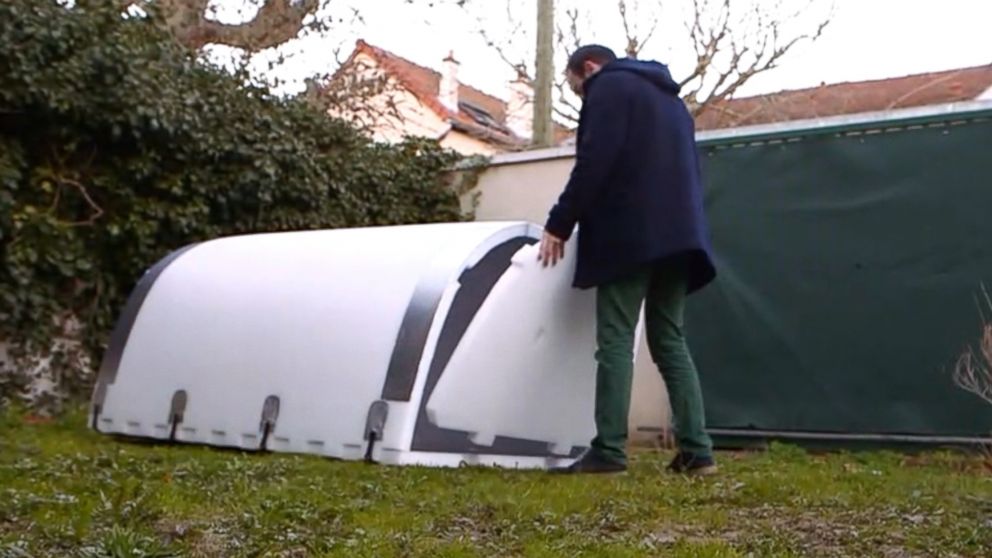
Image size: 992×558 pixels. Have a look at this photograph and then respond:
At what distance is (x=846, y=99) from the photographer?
2445cm

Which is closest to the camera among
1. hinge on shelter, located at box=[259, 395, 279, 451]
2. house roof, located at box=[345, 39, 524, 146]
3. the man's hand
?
the man's hand

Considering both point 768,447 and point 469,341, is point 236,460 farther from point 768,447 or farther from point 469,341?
point 768,447

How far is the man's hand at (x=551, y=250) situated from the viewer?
4527 millimetres

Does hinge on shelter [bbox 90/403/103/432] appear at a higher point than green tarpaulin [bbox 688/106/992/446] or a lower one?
lower

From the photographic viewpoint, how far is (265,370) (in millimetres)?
4914

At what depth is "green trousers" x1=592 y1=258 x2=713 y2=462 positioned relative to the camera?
169 inches

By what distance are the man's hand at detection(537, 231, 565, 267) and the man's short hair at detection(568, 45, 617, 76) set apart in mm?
668

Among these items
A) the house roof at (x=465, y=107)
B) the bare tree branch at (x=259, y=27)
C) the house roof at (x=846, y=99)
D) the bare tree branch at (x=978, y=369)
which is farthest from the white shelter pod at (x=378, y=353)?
the house roof at (x=846, y=99)

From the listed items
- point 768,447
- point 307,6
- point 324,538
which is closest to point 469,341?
point 324,538

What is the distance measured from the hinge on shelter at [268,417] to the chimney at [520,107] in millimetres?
12537

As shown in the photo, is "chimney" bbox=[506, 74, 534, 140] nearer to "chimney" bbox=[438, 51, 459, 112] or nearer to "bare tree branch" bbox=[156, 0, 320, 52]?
"chimney" bbox=[438, 51, 459, 112]

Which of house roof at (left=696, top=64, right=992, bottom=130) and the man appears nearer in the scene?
the man

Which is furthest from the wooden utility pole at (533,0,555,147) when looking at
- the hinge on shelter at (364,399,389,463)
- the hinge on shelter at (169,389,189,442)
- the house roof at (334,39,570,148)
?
the hinge on shelter at (364,399,389,463)

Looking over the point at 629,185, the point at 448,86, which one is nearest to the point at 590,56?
the point at 629,185
